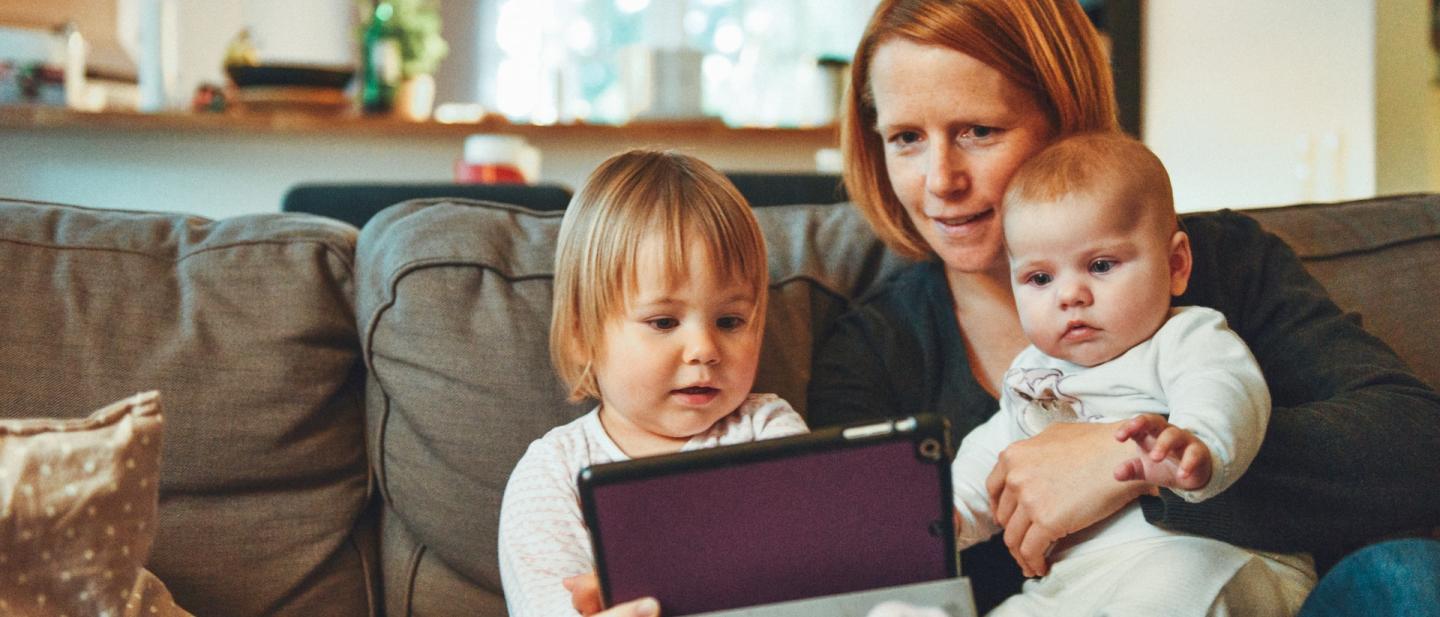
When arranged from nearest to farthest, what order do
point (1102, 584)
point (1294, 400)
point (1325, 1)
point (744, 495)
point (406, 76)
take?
point (744, 495) < point (1102, 584) < point (1294, 400) < point (1325, 1) < point (406, 76)

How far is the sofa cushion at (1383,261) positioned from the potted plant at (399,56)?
2.92 metres

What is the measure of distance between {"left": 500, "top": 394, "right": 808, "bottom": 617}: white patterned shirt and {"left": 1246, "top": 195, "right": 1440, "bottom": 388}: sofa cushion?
2.39 ft

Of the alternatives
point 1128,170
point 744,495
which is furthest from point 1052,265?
point 744,495

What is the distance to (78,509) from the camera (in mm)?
1053

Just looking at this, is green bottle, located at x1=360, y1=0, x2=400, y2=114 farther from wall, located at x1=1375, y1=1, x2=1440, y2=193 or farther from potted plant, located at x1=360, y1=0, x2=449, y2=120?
wall, located at x1=1375, y1=1, x2=1440, y2=193

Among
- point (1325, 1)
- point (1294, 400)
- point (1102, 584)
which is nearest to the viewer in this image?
point (1102, 584)

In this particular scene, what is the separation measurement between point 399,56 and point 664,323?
2935 mm

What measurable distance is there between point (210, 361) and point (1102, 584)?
992mm

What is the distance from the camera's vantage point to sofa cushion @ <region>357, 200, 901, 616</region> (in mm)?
1355

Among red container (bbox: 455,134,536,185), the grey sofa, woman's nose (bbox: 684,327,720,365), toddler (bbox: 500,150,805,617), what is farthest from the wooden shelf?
woman's nose (bbox: 684,327,720,365)

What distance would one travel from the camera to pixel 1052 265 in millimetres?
1163

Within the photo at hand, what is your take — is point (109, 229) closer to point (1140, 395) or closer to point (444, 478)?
point (444, 478)

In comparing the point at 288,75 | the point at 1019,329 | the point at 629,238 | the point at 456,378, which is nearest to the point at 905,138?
the point at 1019,329

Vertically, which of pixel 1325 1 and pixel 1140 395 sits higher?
pixel 1325 1
